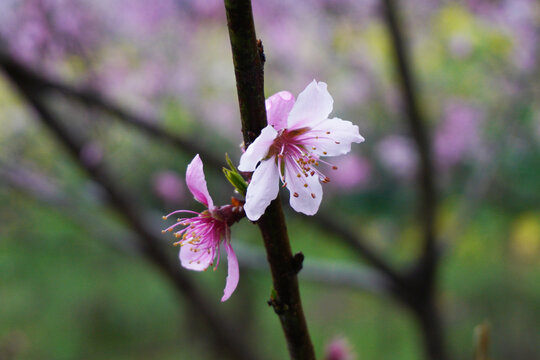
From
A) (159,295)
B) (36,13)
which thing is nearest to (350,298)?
(159,295)

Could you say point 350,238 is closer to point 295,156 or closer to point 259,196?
point 295,156

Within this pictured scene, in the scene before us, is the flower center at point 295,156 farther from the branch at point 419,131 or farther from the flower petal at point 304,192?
the branch at point 419,131

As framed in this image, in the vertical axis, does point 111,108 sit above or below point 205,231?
above

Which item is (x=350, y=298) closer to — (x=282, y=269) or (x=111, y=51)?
(x=111, y=51)

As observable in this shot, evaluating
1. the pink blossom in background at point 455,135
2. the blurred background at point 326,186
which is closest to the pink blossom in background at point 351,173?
the blurred background at point 326,186

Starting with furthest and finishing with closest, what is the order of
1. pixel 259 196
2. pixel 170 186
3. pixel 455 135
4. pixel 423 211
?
pixel 455 135
pixel 170 186
pixel 423 211
pixel 259 196

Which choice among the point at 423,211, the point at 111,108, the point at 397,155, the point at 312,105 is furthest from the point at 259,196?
the point at 397,155

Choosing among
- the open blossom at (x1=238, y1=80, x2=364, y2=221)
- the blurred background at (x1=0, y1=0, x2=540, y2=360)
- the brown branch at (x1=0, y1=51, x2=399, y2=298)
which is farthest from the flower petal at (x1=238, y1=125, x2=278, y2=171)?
the blurred background at (x1=0, y1=0, x2=540, y2=360)

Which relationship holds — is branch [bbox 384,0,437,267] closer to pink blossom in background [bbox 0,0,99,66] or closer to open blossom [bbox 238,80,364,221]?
pink blossom in background [bbox 0,0,99,66]
